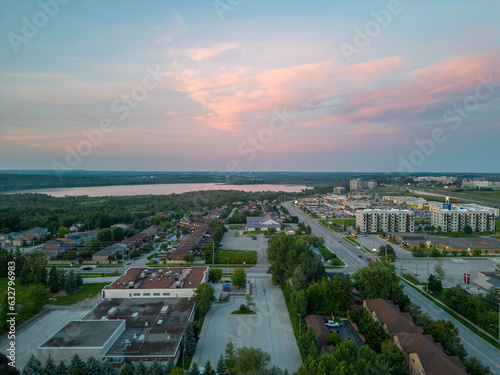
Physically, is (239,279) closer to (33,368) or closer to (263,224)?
(33,368)

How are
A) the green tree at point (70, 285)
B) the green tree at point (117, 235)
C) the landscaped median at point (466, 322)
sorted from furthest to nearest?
the green tree at point (117, 235)
the green tree at point (70, 285)
the landscaped median at point (466, 322)

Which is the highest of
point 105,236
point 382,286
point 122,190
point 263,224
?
point 122,190

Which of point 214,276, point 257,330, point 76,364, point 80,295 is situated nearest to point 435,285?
point 257,330

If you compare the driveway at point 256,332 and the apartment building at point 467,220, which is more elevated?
the apartment building at point 467,220

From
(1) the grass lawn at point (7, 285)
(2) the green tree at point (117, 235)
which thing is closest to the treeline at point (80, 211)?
(2) the green tree at point (117, 235)

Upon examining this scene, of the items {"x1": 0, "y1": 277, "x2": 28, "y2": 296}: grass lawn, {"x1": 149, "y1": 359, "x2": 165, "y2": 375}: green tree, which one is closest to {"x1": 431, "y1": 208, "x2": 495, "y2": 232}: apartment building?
{"x1": 149, "y1": 359, "x2": 165, "y2": 375}: green tree

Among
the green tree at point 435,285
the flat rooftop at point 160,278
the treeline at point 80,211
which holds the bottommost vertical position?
the green tree at point 435,285

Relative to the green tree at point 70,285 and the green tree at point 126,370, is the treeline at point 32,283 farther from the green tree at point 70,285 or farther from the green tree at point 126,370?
the green tree at point 126,370
